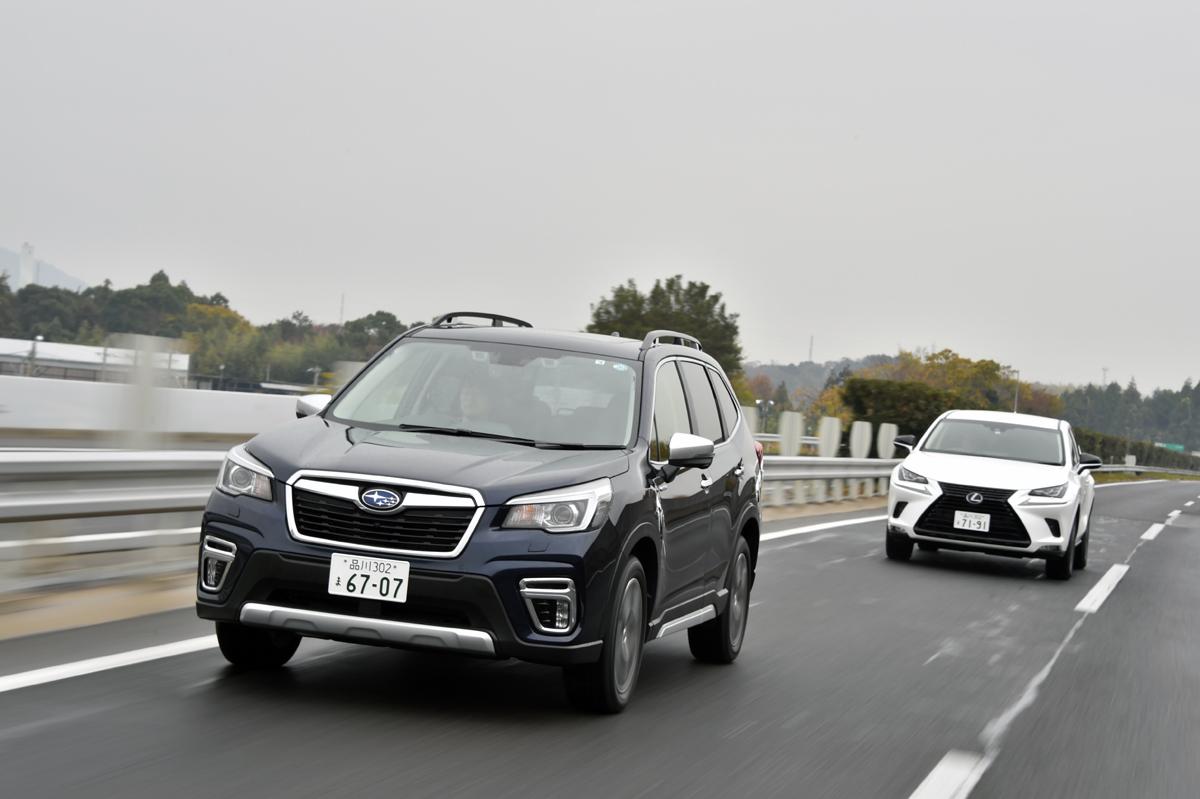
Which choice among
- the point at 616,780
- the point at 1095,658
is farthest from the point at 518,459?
the point at 1095,658

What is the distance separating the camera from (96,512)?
9.08 m

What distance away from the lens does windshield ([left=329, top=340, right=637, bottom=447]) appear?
7082mm

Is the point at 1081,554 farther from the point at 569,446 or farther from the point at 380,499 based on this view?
the point at 380,499

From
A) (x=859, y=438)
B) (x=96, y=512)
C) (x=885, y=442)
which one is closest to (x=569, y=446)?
(x=96, y=512)

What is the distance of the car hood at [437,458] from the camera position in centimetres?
620

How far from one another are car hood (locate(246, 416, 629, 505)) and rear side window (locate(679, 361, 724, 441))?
1.40m

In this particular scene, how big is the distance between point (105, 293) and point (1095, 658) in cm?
4653

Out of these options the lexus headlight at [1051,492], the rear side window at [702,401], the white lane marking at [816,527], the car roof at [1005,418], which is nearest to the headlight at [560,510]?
the rear side window at [702,401]

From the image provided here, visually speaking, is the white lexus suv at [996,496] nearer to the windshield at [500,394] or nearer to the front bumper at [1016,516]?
the front bumper at [1016,516]

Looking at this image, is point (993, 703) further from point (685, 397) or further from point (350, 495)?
point (350, 495)

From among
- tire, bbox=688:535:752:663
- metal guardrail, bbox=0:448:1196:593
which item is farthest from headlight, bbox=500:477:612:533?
metal guardrail, bbox=0:448:1196:593

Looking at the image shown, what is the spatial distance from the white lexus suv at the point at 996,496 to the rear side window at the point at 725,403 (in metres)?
6.83

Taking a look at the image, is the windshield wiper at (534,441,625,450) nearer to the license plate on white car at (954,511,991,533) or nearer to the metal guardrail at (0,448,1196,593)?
the metal guardrail at (0,448,1196,593)

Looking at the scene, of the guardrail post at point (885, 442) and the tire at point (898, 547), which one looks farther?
the guardrail post at point (885, 442)
